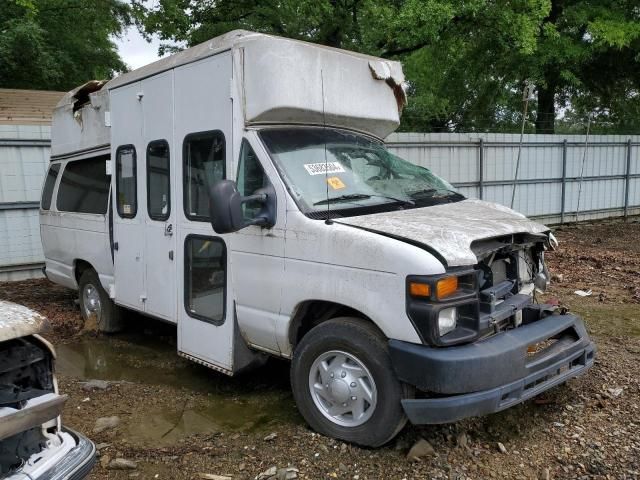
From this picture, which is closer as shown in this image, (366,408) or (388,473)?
(388,473)

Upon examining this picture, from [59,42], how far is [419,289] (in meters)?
23.4

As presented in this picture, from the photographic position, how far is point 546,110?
18.3 meters

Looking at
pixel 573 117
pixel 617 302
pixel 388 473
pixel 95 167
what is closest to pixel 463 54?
pixel 573 117

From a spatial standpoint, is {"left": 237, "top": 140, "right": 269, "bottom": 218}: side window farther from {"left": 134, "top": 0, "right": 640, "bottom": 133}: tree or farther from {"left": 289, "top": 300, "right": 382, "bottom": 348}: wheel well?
{"left": 134, "top": 0, "right": 640, "bottom": 133}: tree

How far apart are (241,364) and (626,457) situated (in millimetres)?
2654

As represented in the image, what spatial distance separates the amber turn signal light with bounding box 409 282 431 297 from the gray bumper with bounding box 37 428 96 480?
182 centimetres

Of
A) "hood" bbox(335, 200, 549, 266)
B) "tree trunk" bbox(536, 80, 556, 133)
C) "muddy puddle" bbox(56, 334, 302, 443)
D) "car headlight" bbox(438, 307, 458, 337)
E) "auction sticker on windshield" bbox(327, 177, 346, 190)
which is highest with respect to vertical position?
"tree trunk" bbox(536, 80, 556, 133)

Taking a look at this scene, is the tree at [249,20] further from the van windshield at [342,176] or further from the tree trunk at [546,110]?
the van windshield at [342,176]

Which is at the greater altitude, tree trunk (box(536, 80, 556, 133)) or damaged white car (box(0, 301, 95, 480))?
tree trunk (box(536, 80, 556, 133))

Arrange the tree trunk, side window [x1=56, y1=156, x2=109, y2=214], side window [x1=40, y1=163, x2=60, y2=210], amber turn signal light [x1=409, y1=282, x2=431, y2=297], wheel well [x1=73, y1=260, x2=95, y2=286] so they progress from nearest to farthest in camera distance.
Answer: amber turn signal light [x1=409, y1=282, x2=431, y2=297] < side window [x1=56, y1=156, x2=109, y2=214] < wheel well [x1=73, y1=260, x2=95, y2=286] < side window [x1=40, y1=163, x2=60, y2=210] < the tree trunk

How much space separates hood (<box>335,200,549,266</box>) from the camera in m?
3.17

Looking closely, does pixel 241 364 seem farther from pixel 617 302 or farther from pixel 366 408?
pixel 617 302

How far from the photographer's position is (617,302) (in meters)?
6.89

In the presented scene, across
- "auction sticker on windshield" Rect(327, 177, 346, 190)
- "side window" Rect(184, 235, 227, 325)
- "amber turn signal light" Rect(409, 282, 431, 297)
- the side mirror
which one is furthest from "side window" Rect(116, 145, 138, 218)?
"amber turn signal light" Rect(409, 282, 431, 297)
